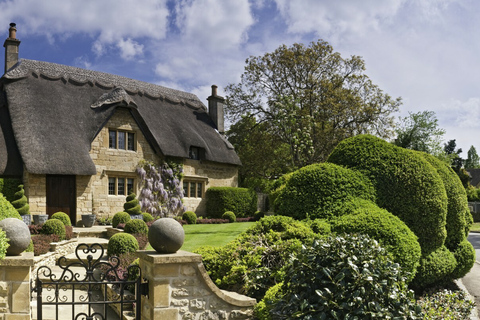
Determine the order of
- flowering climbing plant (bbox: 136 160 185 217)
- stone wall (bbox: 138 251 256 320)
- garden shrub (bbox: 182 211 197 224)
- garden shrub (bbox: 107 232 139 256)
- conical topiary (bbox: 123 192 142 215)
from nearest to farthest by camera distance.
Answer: stone wall (bbox: 138 251 256 320) < garden shrub (bbox: 107 232 139 256) < conical topiary (bbox: 123 192 142 215) < flowering climbing plant (bbox: 136 160 185 217) < garden shrub (bbox: 182 211 197 224)

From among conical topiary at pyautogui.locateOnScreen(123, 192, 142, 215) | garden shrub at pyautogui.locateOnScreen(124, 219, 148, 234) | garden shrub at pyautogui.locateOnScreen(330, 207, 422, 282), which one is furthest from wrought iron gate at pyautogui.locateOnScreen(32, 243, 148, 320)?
conical topiary at pyautogui.locateOnScreen(123, 192, 142, 215)

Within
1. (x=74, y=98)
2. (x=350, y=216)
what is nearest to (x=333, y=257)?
(x=350, y=216)

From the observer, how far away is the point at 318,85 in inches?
1222

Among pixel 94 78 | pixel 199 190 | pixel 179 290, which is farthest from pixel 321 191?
pixel 94 78

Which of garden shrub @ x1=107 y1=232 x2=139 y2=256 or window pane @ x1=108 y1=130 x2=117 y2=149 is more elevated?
window pane @ x1=108 y1=130 x2=117 y2=149

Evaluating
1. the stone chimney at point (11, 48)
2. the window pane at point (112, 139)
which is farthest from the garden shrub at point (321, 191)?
the stone chimney at point (11, 48)

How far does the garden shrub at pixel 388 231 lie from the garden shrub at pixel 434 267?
126 centimetres

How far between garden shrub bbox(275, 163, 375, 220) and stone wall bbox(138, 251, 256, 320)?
3.75 m

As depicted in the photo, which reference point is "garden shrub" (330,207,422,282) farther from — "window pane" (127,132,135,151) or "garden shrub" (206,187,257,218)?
"garden shrub" (206,187,257,218)

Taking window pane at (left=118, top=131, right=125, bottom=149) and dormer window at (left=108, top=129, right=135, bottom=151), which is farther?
window pane at (left=118, top=131, right=125, bottom=149)

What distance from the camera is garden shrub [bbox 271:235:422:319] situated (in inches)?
198

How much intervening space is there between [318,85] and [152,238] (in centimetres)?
2717

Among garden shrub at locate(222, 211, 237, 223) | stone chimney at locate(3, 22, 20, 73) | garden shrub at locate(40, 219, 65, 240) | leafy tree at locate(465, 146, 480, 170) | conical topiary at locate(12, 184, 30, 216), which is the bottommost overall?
garden shrub at locate(222, 211, 237, 223)

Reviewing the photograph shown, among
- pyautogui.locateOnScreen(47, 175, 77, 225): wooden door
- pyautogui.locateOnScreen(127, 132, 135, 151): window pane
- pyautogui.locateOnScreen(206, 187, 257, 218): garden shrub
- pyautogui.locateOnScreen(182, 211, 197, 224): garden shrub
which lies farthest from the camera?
pyautogui.locateOnScreen(206, 187, 257, 218): garden shrub
